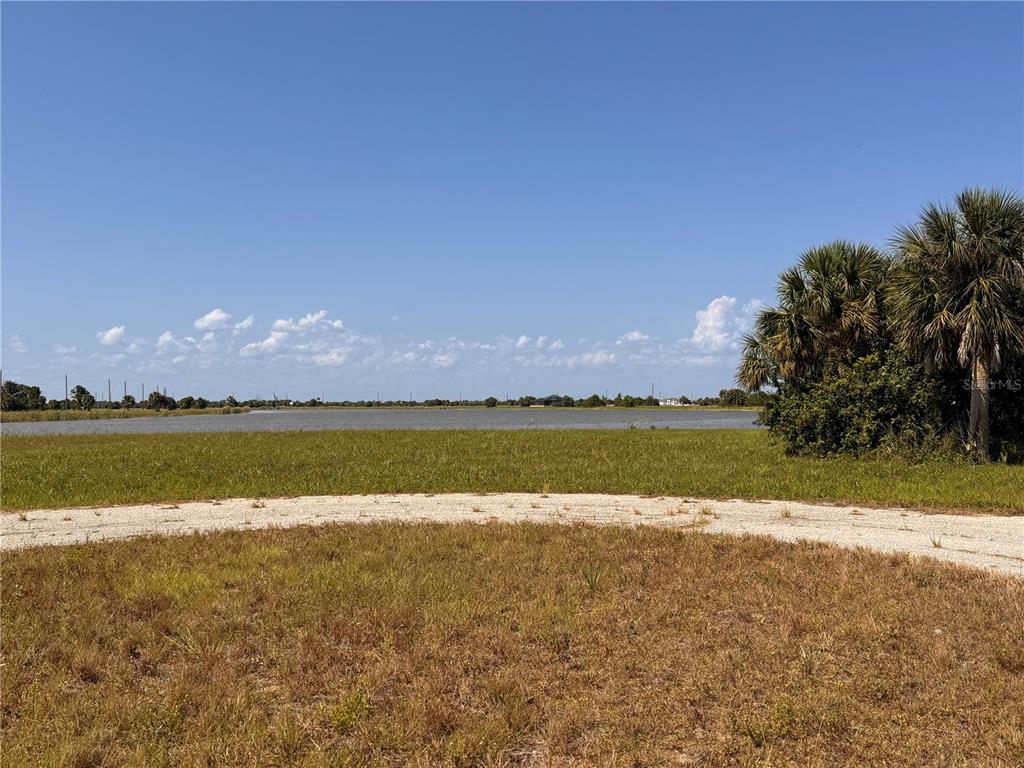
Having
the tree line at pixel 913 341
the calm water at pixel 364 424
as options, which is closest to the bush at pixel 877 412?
the tree line at pixel 913 341

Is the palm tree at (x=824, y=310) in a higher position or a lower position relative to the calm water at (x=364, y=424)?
higher

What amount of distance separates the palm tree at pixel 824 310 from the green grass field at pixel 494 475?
396cm

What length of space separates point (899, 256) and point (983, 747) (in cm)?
2229

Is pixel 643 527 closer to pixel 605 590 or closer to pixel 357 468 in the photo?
pixel 605 590

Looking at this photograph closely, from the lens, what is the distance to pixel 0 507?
13672 mm

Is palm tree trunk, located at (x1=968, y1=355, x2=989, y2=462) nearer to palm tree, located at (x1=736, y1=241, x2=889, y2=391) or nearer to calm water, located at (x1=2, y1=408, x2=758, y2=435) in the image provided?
palm tree, located at (x1=736, y1=241, x2=889, y2=391)

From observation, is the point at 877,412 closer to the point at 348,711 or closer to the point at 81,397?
the point at 348,711

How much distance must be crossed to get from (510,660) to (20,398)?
140924 mm

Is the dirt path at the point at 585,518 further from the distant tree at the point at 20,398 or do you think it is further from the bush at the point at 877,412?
the distant tree at the point at 20,398

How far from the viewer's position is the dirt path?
9.71 metres

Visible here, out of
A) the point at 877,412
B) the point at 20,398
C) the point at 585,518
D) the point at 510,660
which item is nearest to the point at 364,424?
the point at 877,412

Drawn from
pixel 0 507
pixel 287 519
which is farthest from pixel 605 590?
pixel 0 507

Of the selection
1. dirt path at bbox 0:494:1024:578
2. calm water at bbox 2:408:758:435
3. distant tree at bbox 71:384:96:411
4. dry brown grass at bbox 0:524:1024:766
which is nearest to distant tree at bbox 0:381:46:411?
distant tree at bbox 71:384:96:411

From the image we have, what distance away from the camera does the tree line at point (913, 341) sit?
20031 mm
